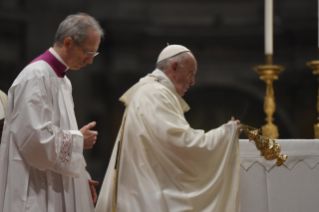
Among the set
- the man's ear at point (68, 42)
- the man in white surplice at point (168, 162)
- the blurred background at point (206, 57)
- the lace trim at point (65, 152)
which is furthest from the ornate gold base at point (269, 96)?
the lace trim at point (65, 152)

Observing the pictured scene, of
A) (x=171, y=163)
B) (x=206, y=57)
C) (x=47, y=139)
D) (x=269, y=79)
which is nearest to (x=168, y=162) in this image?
(x=171, y=163)

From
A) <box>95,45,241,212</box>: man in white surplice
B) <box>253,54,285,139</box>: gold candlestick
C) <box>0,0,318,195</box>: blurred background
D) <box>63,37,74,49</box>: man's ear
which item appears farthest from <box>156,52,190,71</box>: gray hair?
<box>0,0,318,195</box>: blurred background

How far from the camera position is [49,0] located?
602cm

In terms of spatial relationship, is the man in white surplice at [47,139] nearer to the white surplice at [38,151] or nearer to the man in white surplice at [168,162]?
the white surplice at [38,151]

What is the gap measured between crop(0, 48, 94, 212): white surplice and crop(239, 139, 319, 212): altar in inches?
60.4

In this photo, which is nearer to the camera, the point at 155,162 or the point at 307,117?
the point at 155,162

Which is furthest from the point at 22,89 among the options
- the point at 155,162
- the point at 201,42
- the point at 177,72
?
the point at 201,42

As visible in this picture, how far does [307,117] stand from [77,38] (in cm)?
391

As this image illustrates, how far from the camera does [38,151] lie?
273cm

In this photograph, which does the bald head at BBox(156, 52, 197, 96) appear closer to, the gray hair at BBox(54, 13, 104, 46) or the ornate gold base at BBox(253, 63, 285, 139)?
the gray hair at BBox(54, 13, 104, 46)

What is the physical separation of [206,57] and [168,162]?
3.31 meters

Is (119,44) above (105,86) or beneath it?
above

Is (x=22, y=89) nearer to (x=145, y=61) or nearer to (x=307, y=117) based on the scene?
(x=145, y=61)

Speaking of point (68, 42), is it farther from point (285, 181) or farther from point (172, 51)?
point (285, 181)
